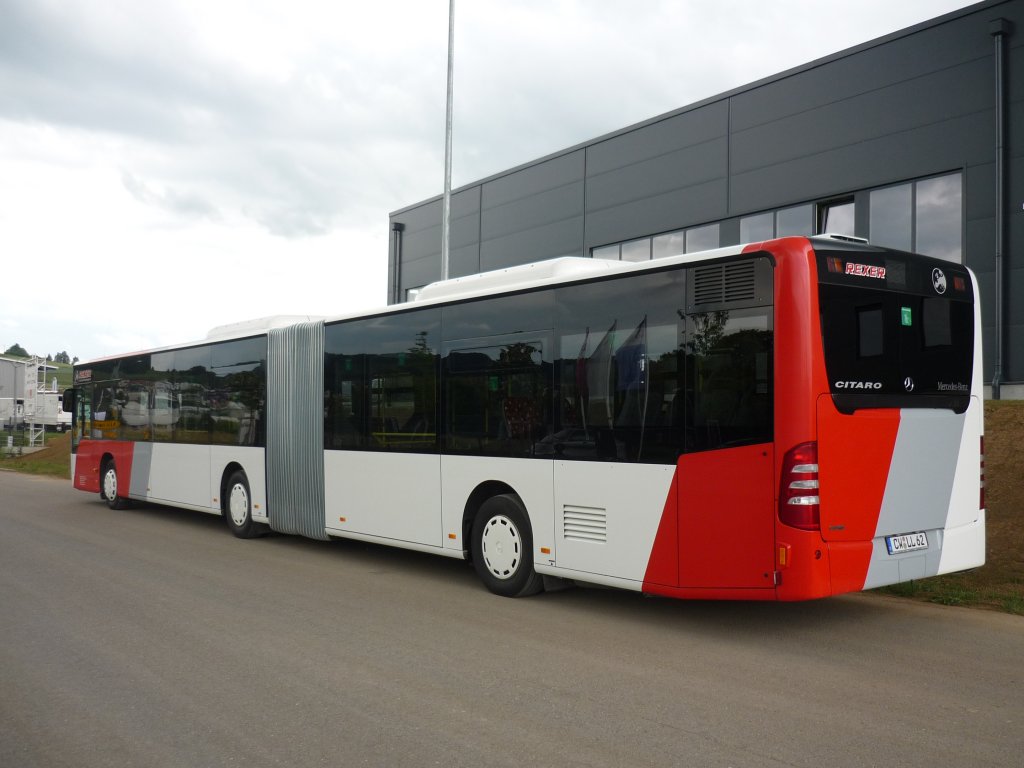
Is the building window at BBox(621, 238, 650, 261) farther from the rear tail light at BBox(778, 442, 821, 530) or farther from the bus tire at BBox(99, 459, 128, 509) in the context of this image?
the rear tail light at BBox(778, 442, 821, 530)

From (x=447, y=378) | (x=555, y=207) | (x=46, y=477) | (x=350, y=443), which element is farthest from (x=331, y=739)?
(x=46, y=477)

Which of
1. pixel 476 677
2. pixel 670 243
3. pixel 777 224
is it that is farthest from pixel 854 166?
pixel 476 677

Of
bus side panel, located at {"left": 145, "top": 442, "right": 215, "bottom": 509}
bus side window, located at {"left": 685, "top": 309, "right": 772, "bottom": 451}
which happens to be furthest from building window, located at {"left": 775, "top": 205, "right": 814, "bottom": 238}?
bus side window, located at {"left": 685, "top": 309, "right": 772, "bottom": 451}

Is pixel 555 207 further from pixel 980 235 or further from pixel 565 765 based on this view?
pixel 565 765

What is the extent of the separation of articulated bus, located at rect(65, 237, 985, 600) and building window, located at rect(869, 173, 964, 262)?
1281 cm

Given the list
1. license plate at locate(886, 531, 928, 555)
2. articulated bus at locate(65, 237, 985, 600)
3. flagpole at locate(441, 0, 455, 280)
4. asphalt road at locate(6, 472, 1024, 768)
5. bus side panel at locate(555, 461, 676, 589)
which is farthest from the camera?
flagpole at locate(441, 0, 455, 280)

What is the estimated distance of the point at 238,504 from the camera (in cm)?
1348

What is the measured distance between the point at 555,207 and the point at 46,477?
59.1 ft

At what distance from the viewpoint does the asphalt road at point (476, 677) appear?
454 centimetres

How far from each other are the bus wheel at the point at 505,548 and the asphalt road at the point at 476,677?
6.3 inches

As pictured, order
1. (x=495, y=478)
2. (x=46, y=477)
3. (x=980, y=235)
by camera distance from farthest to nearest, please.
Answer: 1. (x=46, y=477)
2. (x=980, y=235)
3. (x=495, y=478)

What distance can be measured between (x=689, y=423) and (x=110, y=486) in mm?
14368

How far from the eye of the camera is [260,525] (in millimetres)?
13430

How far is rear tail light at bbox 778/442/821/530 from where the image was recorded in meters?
6.23
